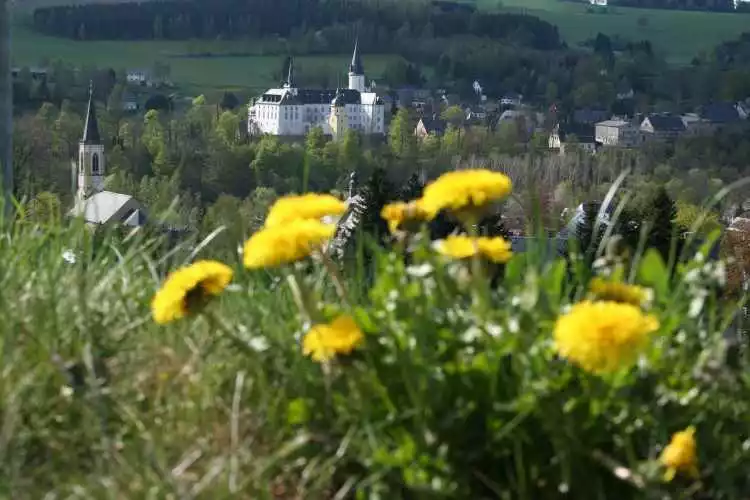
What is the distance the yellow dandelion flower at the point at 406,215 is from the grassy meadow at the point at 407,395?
0.03m

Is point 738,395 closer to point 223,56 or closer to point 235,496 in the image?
point 235,496

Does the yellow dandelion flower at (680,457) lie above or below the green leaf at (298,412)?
above

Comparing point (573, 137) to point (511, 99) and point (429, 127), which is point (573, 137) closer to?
point (429, 127)

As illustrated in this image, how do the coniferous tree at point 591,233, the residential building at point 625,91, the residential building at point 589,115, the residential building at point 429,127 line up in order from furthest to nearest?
the residential building at point 625,91 → the residential building at point 589,115 → the residential building at point 429,127 → the coniferous tree at point 591,233

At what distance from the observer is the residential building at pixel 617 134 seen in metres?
57.9

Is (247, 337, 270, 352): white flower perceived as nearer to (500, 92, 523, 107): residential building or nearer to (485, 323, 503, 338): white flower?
(485, 323, 503, 338): white flower

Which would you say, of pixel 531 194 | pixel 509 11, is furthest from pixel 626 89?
pixel 531 194

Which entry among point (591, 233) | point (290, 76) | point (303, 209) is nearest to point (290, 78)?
point (290, 76)

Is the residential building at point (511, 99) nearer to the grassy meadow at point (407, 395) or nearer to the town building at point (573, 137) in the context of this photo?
the town building at point (573, 137)

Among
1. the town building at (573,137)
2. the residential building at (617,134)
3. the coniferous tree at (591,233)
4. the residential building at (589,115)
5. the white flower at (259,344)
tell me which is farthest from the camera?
the residential building at (589,115)

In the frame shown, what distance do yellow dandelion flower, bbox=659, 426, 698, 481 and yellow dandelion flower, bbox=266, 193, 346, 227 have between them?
1.86ft

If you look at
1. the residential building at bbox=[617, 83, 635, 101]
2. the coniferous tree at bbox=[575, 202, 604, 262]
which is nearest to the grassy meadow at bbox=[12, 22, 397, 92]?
the residential building at bbox=[617, 83, 635, 101]

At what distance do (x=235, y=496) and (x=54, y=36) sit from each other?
2894 inches

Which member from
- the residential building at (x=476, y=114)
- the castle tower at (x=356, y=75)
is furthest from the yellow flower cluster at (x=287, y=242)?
the castle tower at (x=356, y=75)
